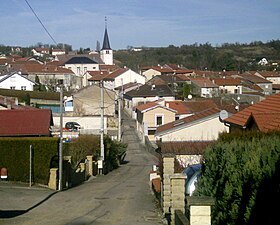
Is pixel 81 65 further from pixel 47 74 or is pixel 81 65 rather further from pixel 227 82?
pixel 227 82

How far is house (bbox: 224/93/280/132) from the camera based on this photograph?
16880mm

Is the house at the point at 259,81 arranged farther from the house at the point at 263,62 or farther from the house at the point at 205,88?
the house at the point at 263,62

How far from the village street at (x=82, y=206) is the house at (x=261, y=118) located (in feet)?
14.2

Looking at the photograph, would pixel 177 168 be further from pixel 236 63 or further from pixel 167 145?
pixel 236 63

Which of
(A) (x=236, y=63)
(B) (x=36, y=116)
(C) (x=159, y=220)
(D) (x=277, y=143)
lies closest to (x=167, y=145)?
(B) (x=36, y=116)

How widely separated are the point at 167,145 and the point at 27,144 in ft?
22.5

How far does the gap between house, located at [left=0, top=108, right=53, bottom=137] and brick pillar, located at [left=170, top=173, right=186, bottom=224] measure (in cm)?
1740

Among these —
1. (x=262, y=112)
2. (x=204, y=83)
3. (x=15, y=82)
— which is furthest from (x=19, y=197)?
(x=204, y=83)

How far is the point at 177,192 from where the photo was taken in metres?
13.1

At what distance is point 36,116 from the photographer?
3038 centimetres

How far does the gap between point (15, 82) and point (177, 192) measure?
67117 mm

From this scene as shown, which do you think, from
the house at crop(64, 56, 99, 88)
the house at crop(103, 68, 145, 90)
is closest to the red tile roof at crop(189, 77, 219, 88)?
the house at crop(103, 68, 145, 90)

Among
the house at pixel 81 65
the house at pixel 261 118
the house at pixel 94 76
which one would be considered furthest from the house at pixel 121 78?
the house at pixel 261 118

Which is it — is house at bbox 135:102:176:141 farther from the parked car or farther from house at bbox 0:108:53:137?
house at bbox 0:108:53:137
